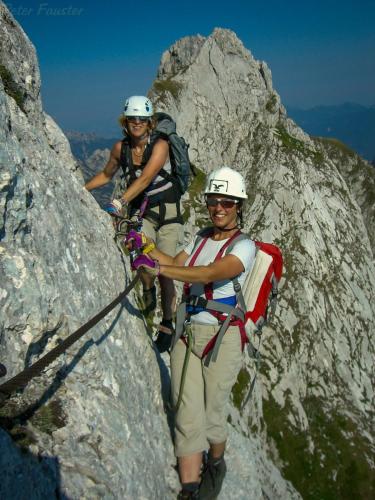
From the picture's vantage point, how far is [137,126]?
871 cm

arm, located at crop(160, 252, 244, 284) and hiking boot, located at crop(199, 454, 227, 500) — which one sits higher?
arm, located at crop(160, 252, 244, 284)

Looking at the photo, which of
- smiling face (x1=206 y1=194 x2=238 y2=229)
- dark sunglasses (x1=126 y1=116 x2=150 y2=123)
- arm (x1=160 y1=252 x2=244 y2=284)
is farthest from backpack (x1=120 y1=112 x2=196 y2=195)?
arm (x1=160 y1=252 x2=244 y2=284)

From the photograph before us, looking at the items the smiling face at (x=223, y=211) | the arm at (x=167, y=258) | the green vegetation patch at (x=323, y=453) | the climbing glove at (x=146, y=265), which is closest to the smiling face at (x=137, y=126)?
the smiling face at (x=223, y=211)

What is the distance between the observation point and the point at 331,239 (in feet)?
176

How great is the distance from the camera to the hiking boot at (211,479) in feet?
23.9

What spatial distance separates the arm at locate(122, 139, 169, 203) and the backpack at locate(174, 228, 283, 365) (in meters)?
1.80

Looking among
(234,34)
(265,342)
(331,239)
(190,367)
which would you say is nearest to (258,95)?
(234,34)

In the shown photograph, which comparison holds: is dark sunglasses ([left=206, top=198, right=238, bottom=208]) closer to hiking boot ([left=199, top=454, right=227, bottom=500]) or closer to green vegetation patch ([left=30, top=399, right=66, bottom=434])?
green vegetation patch ([left=30, top=399, right=66, bottom=434])

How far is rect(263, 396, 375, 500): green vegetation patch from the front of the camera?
3678cm

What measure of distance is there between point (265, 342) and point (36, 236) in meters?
39.5

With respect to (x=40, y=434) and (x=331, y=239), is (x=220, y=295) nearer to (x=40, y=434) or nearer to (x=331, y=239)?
(x=40, y=434)

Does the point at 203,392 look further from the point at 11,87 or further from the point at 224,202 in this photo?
the point at 11,87

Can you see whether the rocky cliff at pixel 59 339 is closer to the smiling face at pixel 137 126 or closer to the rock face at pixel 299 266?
the smiling face at pixel 137 126

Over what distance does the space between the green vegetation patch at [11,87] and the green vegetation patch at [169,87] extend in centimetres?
4288
